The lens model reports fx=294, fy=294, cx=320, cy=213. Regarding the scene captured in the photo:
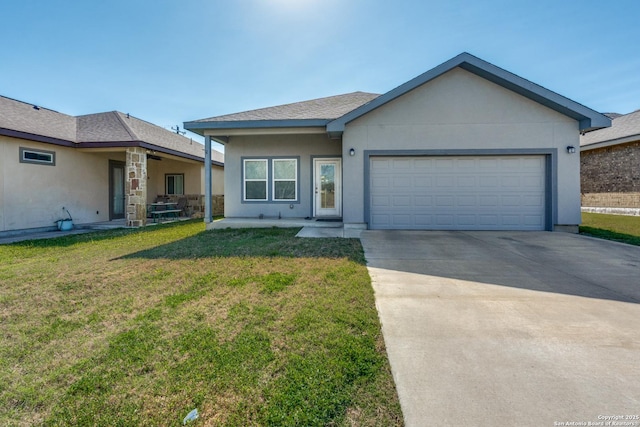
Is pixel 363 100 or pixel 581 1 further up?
pixel 581 1

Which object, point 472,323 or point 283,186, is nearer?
point 472,323

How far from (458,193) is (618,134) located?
38.7 ft

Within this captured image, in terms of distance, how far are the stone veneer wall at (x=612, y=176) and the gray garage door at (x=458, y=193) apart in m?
9.14

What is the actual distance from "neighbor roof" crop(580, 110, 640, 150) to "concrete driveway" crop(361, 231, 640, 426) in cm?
1238

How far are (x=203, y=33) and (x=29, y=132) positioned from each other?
6.65m

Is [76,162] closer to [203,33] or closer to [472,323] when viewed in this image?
[203,33]

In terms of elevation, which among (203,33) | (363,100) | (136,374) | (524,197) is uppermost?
(203,33)

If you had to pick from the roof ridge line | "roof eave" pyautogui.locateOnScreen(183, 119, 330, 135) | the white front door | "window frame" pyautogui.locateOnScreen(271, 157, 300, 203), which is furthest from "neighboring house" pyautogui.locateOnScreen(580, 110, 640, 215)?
the roof ridge line

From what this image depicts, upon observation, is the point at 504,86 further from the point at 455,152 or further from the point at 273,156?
the point at 273,156

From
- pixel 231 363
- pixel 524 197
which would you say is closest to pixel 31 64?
pixel 231 363

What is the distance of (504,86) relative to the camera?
8.69 metres

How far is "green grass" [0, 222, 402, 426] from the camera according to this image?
1.88 meters

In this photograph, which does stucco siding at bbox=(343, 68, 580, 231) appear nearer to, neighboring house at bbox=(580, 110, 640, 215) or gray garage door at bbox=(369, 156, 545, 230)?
gray garage door at bbox=(369, 156, 545, 230)

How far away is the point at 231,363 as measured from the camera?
7.61ft
